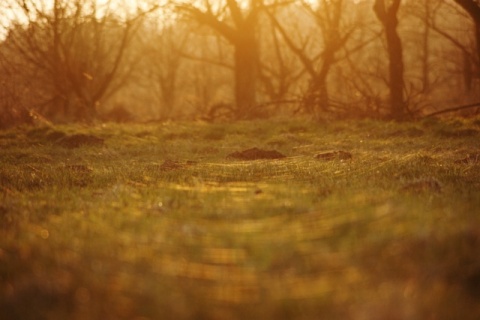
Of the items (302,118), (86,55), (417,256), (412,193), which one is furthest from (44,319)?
(86,55)

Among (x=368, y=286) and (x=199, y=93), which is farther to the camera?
(x=199, y=93)

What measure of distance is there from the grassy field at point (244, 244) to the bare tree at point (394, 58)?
8283 millimetres

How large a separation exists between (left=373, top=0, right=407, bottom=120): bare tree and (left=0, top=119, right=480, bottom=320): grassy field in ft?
27.2

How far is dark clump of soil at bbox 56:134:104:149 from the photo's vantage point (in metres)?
10.4

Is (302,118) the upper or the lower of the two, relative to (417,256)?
upper

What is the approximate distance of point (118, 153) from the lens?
9.27m

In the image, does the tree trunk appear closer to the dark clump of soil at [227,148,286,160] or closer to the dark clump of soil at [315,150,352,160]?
the dark clump of soil at [227,148,286,160]

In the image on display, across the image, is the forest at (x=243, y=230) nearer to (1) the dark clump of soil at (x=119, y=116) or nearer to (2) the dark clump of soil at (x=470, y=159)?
(2) the dark clump of soil at (x=470, y=159)

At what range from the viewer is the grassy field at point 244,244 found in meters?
2.26

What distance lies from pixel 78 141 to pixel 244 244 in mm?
8347

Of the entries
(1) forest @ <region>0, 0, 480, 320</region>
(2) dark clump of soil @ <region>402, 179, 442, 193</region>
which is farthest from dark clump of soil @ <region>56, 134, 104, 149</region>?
(2) dark clump of soil @ <region>402, 179, 442, 193</region>

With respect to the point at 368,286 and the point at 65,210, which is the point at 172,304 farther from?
the point at 65,210

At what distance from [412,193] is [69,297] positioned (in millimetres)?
3077

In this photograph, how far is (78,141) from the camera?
10.5m
